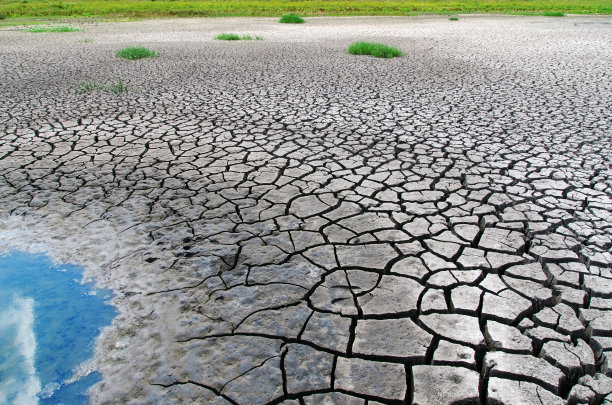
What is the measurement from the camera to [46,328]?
237cm

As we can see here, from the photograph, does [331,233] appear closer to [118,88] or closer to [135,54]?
[118,88]

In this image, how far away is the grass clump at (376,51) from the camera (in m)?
10.2

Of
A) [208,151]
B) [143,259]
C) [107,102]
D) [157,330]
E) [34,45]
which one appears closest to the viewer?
[157,330]

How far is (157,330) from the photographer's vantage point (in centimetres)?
229

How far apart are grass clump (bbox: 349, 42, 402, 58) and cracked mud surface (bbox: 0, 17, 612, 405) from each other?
3.21 metres

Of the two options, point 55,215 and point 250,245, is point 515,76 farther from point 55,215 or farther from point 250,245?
point 55,215

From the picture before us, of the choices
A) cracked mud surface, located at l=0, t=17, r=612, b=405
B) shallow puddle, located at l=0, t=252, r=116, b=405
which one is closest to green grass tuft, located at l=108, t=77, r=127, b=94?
cracked mud surface, located at l=0, t=17, r=612, b=405

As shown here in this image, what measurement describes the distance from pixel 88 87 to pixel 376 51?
6.30 m

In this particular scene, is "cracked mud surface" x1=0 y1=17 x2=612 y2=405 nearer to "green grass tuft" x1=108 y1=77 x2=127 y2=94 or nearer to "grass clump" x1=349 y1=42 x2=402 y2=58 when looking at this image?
"green grass tuft" x1=108 y1=77 x2=127 y2=94

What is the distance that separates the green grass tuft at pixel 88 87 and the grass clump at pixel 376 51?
19.4 feet

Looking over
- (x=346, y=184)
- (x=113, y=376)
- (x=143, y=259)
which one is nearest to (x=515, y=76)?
(x=346, y=184)

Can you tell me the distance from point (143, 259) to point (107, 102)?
182 inches

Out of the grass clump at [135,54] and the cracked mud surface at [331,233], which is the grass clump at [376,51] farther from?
the grass clump at [135,54]

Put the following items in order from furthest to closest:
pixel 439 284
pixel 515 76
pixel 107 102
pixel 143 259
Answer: pixel 515 76 < pixel 107 102 < pixel 143 259 < pixel 439 284
